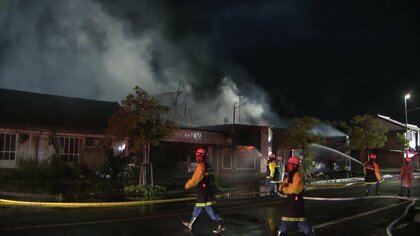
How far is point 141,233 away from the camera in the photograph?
357 inches

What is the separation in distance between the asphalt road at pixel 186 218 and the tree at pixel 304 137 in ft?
37.1

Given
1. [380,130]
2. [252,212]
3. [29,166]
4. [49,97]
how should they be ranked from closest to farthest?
[252,212] → [29,166] → [49,97] → [380,130]

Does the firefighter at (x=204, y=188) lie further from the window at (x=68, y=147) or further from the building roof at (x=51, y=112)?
the window at (x=68, y=147)

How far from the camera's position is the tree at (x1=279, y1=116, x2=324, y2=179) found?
2634 centimetres

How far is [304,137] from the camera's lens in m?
26.4

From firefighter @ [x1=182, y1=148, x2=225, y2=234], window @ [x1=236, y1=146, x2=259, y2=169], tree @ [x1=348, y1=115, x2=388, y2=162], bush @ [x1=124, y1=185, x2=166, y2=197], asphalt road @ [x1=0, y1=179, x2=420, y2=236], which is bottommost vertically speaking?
asphalt road @ [x1=0, y1=179, x2=420, y2=236]

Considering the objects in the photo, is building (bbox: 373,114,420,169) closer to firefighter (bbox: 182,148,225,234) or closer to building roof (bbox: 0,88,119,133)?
building roof (bbox: 0,88,119,133)

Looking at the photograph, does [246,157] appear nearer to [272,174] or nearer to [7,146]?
[7,146]

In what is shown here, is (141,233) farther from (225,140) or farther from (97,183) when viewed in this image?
(225,140)

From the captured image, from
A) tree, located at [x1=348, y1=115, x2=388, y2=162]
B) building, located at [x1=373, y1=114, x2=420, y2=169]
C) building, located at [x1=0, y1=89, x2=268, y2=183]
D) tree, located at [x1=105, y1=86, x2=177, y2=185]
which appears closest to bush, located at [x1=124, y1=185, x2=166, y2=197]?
tree, located at [x1=105, y1=86, x2=177, y2=185]

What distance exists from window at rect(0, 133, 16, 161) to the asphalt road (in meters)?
12.1

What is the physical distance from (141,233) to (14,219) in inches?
142

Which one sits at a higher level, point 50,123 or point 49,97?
point 49,97

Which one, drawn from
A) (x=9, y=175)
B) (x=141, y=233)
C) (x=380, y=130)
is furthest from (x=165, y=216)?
(x=380, y=130)
